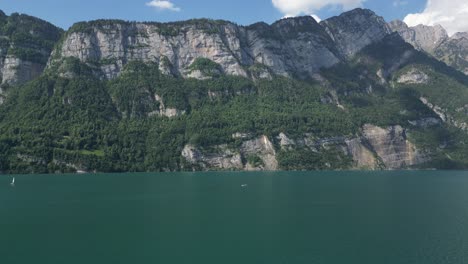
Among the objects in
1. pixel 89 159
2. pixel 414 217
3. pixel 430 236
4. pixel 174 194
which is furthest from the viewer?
pixel 89 159

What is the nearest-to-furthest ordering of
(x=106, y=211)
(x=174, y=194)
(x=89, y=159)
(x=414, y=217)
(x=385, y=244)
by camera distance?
1. (x=385, y=244)
2. (x=414, y=217)
3. (x=106, y=211)
4. (x=174, y=194)
5. (x=89, y=159)

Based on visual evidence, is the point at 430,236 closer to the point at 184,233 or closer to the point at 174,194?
the point at 184,233

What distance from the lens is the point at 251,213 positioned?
7400 centimetres

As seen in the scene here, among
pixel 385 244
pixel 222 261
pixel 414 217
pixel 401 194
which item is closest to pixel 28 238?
pixel 222 261

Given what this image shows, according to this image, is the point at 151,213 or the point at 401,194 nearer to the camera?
the point at 151,213

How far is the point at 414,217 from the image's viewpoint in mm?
70562

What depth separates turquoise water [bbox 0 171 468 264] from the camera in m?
47.8

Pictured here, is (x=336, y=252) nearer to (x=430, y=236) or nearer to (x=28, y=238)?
(x=430, y=236)

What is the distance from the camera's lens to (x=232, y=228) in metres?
61.3

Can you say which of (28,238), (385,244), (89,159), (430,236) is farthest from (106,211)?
(89,159)

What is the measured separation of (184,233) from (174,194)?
4397 centimetres

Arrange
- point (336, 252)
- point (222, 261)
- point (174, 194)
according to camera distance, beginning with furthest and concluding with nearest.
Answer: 1. point (174, 194)
2. point (336, 252)
3. point (222, 261)

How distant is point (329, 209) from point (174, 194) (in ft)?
126

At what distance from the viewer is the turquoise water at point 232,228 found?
47.8 metres
